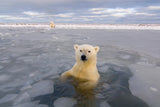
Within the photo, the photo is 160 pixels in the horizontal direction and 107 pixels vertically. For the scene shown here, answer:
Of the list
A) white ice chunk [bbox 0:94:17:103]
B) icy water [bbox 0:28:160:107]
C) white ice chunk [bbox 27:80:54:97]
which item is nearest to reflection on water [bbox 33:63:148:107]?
icy water [bbox 0:28:160:107]

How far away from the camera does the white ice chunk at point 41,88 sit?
3.89 meters

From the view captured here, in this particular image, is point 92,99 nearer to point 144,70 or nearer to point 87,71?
point 87,71

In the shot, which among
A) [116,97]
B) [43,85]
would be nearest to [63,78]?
[43,85]

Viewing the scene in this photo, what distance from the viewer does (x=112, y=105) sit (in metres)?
3.35

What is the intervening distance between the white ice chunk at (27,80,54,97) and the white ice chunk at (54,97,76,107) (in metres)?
0.55

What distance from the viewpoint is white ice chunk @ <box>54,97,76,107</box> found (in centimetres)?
335

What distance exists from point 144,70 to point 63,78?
2.93 meters

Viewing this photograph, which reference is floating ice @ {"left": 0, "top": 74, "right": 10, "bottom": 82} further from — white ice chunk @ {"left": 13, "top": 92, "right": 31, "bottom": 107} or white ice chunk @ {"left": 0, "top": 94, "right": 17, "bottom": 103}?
white ice chunk @ {"left": 13, "top": 92, "right": 31, "bottom": 107}

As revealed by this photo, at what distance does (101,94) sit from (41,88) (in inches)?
61.9

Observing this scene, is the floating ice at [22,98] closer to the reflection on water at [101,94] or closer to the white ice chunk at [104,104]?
the reflection on water at [101,94]

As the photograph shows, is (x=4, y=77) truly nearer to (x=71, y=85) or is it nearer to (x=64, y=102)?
(x=71, y=85)

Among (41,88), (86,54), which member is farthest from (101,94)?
(41,88)

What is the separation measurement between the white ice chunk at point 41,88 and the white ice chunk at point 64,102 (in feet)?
1.79

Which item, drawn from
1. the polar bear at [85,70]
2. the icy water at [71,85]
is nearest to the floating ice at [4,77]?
the icy water at [71,85]
